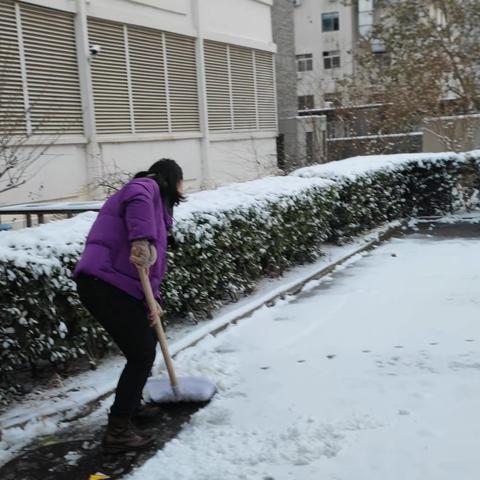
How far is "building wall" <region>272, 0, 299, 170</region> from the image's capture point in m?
21.5

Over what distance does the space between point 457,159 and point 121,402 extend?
12235 millimetres

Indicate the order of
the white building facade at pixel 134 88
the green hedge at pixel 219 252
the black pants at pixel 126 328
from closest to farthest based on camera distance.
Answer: the black pants at pixel 126 328 → the green hedge at pixel 219 252 → the white building facade at pixel 134 88

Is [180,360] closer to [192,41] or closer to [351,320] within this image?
[351,320]

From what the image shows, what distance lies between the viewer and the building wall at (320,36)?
50688 mm

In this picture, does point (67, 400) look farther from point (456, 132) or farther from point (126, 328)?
point (456, 132)

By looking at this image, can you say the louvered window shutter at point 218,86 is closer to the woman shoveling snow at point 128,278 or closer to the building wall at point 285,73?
the building wall at point 285,73

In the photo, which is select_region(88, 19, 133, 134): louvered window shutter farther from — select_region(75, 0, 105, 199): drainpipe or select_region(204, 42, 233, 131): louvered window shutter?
select_region(204, 42, 233, 131): louvered window shutter

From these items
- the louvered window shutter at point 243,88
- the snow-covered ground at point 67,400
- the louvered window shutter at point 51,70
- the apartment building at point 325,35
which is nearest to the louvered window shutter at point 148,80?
the louvered window shutter at point 51,70

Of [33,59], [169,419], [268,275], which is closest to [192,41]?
[33,59]

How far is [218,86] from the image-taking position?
16.0 metres

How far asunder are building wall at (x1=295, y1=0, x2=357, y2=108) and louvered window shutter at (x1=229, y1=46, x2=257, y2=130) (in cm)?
3263

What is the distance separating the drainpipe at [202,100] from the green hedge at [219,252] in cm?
408

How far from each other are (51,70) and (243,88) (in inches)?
275

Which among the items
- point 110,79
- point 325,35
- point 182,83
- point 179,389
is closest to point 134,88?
point 110,79
